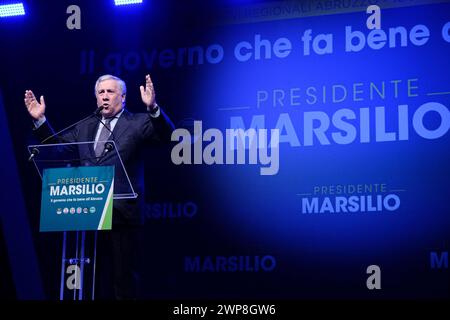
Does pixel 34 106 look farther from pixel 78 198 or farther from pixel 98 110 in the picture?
pixel 78 198

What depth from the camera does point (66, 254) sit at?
5.29m

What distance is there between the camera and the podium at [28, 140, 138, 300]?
203 inches

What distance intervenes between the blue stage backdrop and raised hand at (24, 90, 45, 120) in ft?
0.26

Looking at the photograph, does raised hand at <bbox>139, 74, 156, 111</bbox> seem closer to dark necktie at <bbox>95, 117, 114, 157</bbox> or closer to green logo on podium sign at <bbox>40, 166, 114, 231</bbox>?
dark necktie at <bbox>95, 117, 114, 157</bbox>

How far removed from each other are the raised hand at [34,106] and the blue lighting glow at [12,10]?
1.92ft

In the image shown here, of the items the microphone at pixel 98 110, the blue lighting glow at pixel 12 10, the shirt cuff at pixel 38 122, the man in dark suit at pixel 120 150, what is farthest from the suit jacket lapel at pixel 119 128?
the blue lighting glow at pixel 12 10

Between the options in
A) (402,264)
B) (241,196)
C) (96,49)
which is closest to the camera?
(402,264)

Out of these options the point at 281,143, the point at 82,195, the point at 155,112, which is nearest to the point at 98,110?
the point at 155,112

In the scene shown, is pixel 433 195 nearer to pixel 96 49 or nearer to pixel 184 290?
pixel 184 290

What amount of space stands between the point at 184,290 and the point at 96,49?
1.67 m

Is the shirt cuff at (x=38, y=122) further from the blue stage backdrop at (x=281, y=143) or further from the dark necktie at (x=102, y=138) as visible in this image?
the dark necktie at (x=102, y=138)

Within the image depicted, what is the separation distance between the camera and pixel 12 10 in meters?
5.80

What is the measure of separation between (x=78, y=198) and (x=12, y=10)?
1.49 metres
